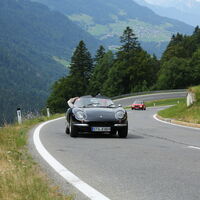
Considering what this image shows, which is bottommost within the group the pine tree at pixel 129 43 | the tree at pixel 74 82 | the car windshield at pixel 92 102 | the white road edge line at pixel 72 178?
the tree at pixel 74 82

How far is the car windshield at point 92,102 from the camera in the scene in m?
14.4

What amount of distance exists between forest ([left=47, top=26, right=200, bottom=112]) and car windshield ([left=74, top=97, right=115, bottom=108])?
296 ft

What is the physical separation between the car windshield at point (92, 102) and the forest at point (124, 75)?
9031cm

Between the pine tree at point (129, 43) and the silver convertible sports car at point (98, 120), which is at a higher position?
the pine tree at point (129, 43)

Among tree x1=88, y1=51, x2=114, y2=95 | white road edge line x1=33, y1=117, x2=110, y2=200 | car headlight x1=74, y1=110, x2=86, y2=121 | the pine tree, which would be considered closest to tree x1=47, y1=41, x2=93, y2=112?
tree x1=88, y1=51, x2=114, y2=95

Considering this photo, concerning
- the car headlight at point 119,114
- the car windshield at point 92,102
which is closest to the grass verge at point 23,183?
the car headlight at point 119,114

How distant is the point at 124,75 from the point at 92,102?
95.6 metres

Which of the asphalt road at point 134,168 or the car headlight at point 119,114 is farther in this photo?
the car headlight at point 119,114

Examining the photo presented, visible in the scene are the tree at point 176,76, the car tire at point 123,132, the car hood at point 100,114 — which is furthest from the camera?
the tree at point 176,76

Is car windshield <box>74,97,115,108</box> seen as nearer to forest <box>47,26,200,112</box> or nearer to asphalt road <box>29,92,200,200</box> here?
asphalt road <box>29,92,200,200</box>

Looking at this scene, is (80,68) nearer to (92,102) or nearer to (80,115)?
(92,102)

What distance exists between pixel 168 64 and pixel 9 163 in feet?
331

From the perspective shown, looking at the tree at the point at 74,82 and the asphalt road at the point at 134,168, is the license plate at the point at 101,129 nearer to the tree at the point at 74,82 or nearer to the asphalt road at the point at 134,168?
the asphalt road at the point at 134,168

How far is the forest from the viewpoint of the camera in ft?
344
